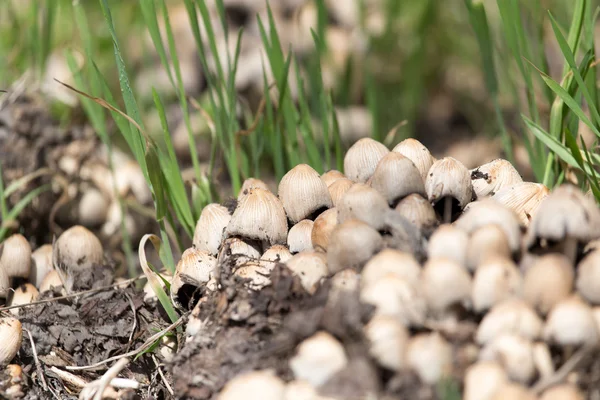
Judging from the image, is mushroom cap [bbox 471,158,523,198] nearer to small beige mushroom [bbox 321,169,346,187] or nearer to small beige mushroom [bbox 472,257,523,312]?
small beige mushroom [bbox 321,169,346,187]

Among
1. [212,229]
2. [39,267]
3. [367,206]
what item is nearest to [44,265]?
[39,267]

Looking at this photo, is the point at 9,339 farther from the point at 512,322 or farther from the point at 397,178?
the point at 512,322

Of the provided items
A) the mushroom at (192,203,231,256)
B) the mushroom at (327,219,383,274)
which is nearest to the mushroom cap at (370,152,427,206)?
the mushroom at (327,219,383,274)

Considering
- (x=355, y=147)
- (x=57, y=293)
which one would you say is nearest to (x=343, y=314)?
(x=355, y=147)

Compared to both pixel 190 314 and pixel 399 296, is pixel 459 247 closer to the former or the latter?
pixel 399 296

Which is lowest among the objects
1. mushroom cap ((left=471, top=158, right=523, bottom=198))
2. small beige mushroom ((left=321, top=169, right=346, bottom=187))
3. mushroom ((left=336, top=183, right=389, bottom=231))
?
mushroom cap ((left=471, top=158, right=523, bottom=198))

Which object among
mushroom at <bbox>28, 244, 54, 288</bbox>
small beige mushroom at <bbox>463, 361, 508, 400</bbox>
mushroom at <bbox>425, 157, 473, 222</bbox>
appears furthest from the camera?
mushroom at <bbox>28, 244, 54, 288</bbox>
